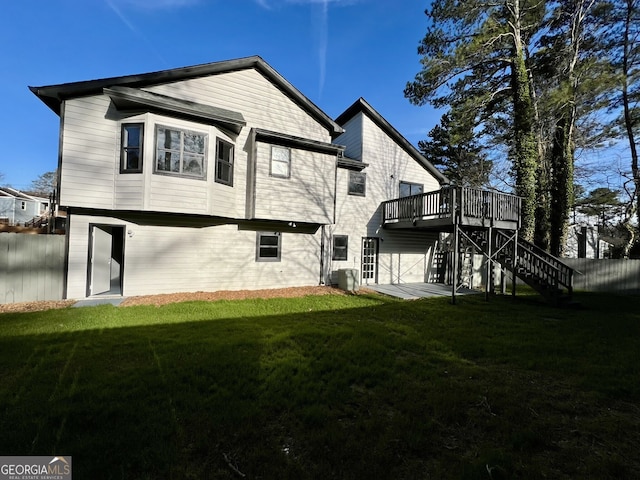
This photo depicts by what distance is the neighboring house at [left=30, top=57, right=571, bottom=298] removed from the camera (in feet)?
26.7

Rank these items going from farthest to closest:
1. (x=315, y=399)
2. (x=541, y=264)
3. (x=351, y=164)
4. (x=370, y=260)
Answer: (x=370, y=260) → (x=351, y=164) → (x=541, y=264) → (x=315, y=399)

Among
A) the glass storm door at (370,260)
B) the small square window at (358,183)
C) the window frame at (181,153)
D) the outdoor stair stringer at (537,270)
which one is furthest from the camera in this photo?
the glass storm door at (370,260)

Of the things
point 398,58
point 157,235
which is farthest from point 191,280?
point 398,58

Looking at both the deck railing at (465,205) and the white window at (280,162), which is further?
the white window at (280,162)

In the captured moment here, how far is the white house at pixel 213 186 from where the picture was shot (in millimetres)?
8133

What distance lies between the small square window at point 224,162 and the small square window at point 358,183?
5673 millimetres

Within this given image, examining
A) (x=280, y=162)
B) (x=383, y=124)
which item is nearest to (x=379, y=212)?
(x=383, y=124)

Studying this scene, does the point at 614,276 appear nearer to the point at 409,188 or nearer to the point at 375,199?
the point at 409,188

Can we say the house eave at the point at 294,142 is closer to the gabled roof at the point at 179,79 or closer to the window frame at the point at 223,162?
the window frame at the point at 223,162

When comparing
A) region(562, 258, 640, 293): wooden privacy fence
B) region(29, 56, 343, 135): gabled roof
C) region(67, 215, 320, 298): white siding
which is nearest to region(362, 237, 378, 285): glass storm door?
region(67, 215, 320, 298): white siding

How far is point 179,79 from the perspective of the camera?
368 inches

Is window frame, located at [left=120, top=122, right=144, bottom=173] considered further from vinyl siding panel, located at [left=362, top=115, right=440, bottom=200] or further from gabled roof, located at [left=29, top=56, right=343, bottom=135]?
vinyl siding panel, located at [left=362, top=115, right=440, bottom=200]

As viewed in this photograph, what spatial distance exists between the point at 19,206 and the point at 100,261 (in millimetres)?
30574

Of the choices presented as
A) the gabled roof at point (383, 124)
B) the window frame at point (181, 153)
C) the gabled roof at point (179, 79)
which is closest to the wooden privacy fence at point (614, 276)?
the gabled roof at point (383, 124)
